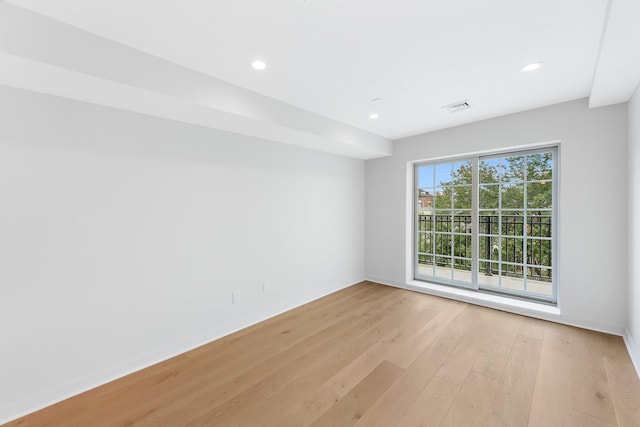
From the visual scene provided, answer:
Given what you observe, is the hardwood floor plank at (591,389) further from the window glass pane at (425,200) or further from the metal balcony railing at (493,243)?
the window glass pane at (425,200)

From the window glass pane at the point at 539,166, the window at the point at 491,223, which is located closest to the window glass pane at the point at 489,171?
the window at the point at 491,223

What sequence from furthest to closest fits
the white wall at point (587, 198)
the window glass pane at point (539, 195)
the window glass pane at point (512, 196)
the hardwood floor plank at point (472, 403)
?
the window glass pane at point (512, 196), the window glass pane at point (539, 195), the white wall at point (587, 198), the hardwood floor plank at point (472, 403)

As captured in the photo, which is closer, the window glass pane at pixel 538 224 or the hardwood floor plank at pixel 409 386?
the hardwood floor plank at pixel 409 386

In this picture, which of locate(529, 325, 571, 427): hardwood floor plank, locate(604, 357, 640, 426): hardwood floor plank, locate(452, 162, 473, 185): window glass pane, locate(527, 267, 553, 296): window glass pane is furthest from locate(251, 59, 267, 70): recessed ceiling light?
locate(527, 267, 553, 296): window glass pane

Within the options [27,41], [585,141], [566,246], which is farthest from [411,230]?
[27,41]

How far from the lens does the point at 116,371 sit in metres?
2.20

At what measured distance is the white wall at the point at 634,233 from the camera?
2285 mm

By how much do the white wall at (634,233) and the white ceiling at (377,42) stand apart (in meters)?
0.31

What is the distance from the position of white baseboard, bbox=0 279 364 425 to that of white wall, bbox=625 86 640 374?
11.6 ft

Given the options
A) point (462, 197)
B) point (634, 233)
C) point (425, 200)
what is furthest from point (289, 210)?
point (634, 233)

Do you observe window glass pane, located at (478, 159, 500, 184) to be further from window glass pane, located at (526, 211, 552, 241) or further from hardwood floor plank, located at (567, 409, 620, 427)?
hardwood floor plank, located at (567, 409, 620, 427)

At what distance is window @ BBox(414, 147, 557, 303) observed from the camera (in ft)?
11.2

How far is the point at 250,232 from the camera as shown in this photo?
321 centimetres

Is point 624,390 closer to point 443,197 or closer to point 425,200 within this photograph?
point 443,197
